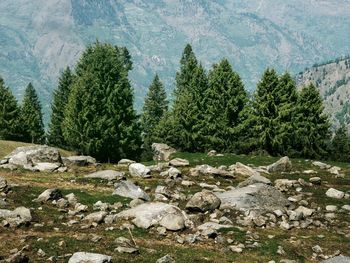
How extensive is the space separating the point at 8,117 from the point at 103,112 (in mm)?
32066

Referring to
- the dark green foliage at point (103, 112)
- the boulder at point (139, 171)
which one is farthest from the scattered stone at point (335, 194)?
the dark green foliage at point (103, 112)

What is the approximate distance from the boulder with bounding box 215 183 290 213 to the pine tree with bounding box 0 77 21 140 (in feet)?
243

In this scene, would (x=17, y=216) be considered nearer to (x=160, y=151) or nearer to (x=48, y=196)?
(x=48, y=196)

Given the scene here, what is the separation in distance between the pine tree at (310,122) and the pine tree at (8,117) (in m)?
54.7

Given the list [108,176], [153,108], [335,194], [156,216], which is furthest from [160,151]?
[156,216]

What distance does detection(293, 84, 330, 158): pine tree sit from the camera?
8075cm

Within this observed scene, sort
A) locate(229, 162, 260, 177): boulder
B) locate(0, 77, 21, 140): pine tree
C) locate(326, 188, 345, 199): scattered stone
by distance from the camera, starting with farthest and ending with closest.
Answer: locate(0, 77, 21, 140): pine tree → locate(229, 162, 260, 177): boulder → locate(326, 188, 345, 199): scattered stone

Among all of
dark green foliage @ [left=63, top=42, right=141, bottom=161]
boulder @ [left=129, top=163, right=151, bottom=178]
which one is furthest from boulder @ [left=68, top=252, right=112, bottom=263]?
dark green foliage @ [left=63, top=42, right=141, bottom=161]

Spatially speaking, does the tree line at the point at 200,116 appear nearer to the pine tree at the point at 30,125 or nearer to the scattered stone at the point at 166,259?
the pine tree at the point at 30,125

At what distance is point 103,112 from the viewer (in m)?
70.9

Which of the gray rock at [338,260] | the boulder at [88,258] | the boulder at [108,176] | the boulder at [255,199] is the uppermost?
the boulder at [255,199]

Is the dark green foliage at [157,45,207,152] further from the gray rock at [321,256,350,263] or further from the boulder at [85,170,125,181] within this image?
the gray rock at [321,256,350,263]

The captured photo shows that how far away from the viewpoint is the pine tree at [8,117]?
92.1m

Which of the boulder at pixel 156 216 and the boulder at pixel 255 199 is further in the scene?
the boulder at pixel 255 199
